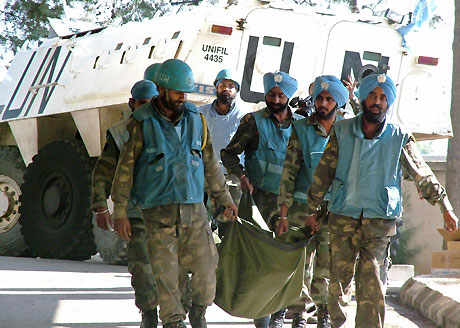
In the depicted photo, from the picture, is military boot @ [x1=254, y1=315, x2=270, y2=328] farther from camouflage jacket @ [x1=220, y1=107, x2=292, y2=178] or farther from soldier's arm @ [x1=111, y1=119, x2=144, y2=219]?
soldier's arm @ [x1=111, y1=119, x2=144, y2=219]

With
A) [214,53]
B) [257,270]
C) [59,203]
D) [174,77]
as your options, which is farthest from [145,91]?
[59,203]

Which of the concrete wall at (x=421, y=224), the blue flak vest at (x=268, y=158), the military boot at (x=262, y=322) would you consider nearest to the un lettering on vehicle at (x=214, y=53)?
the blue flak vest at (x=268, y=158)

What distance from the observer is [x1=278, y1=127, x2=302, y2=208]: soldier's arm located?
5.87 m

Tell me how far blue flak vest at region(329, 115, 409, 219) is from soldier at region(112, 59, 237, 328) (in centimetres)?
81

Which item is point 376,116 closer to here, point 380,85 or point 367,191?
point 380,85

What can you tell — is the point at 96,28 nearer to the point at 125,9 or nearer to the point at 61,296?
the point at 61,296

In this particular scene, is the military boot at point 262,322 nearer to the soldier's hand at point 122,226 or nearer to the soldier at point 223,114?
the soldier's hand at point 122,226

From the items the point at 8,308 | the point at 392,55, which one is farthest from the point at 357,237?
the point at 392,55

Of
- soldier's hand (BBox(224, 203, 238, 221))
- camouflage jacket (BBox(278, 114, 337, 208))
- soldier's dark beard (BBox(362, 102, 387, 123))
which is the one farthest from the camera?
camouflage jacket (BBox(278, 114, 337, 208))

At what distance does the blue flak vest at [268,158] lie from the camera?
6.36 m

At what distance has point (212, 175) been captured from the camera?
546 cm

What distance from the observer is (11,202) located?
12.1 meters

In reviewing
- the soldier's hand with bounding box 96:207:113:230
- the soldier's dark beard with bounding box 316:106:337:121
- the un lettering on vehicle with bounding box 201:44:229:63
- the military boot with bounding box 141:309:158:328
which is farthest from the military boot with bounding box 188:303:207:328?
the un lettering on vehicle with bounding box 201:44:229:63

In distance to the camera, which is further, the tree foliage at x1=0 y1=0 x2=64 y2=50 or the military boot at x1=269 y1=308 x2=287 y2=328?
the tree foliage at x1=0 y1=0 x2=64 y2=50
